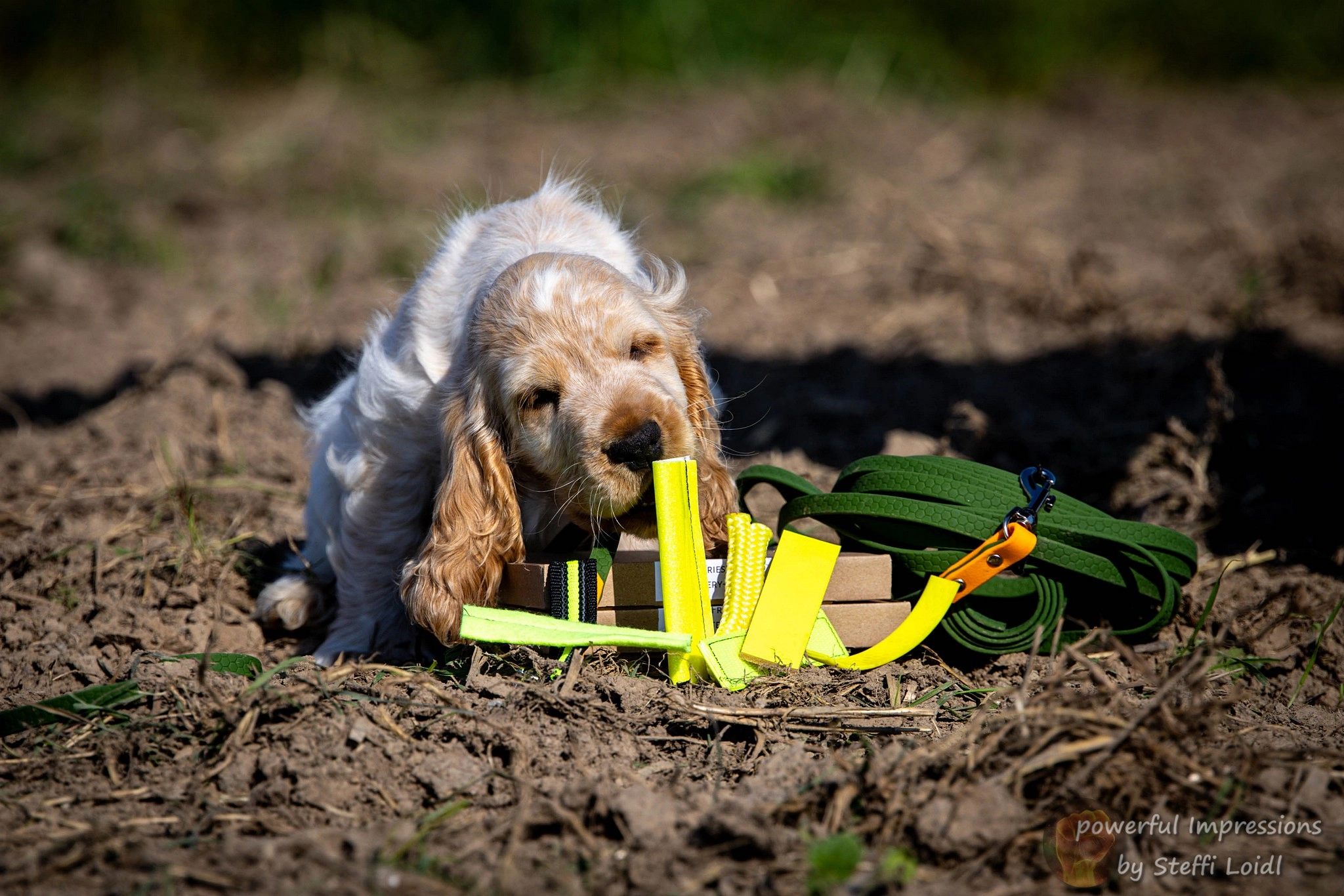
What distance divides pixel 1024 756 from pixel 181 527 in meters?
3.03

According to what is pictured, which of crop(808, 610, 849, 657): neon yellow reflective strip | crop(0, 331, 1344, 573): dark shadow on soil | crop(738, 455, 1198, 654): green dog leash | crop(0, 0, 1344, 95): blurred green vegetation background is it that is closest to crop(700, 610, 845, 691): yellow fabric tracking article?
crop(808, 610, 849, 657): neon yellow reflective strip

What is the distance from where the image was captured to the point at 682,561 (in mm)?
2709

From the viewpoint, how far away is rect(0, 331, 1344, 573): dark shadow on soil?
12.4ft

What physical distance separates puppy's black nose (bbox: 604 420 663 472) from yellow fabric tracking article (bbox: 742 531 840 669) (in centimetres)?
41

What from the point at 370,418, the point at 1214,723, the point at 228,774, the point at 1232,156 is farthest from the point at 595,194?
the point at 1232,156

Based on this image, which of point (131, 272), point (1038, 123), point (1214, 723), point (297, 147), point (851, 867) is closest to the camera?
point (851, 867)

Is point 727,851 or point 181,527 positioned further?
point 181,527

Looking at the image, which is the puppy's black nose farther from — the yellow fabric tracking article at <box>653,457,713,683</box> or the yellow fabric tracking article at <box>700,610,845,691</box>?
the yellow fabric tracking article at <box>700,610,845,691</box>

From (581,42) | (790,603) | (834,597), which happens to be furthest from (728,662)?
(581,42)

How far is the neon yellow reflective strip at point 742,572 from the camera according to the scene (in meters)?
2.73

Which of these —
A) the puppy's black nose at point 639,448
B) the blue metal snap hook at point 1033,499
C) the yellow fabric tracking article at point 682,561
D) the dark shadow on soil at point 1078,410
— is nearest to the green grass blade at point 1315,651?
the dark shadow on soil at point 1078,410

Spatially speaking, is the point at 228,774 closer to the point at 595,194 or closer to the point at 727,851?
the point at 727,851

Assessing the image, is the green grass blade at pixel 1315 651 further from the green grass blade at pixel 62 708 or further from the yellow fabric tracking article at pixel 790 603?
the green grass blade at pixel 62 708

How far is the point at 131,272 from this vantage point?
755 cm
